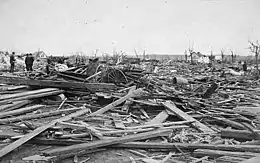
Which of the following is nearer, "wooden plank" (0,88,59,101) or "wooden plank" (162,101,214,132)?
"wooden plank" (162,101,214,132)

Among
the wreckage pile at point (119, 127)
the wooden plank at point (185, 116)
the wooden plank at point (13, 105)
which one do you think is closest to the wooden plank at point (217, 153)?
the wreckage pile at point (119, 127)

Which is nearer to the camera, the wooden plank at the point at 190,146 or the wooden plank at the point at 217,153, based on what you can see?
the wooden plank at the point at 217,153

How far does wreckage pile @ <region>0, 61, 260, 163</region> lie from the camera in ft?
12.6

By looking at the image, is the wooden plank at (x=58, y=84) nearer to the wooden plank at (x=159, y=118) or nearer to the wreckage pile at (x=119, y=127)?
the wreckage pile at (x=119, y=127)

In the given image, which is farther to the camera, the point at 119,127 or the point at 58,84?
the point at 58,84

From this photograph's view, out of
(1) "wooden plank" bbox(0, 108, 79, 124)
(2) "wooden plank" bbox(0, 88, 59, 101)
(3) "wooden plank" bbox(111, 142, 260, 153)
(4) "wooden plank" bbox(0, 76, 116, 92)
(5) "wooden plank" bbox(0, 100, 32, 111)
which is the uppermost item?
(4) "wooden plank" bbox(0, 76, 116, 92)

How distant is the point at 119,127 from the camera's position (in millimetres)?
5145

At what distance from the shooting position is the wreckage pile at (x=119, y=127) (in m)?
3.85

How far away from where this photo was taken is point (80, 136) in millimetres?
4414

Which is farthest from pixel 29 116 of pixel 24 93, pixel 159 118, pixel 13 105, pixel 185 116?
pixel 185 116

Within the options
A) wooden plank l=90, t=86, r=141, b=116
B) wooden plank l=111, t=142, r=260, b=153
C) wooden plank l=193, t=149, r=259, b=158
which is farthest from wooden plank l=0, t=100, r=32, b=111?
wooden plank l=193, t=149, r=259, b=158

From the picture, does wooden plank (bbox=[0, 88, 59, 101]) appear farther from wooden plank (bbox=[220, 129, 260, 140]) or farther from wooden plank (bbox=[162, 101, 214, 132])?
wooden plank (bbox=[220, 129, 260, 140])

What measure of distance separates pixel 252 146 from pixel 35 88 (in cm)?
711

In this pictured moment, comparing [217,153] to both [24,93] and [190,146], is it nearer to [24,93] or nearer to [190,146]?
[190,146]
